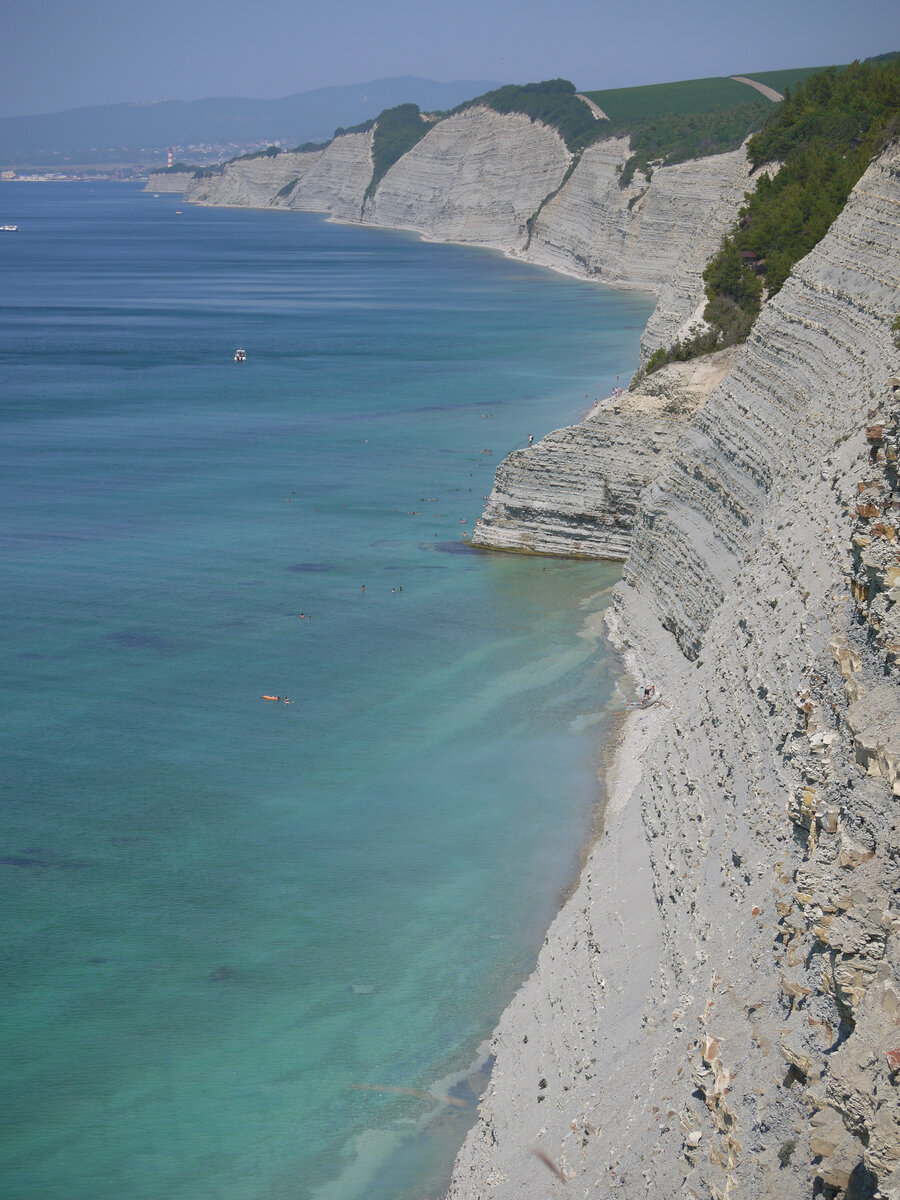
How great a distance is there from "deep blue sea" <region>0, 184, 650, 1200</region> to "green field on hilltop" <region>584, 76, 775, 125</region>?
100220 mm

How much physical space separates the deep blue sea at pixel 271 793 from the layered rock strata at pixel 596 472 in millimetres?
1092

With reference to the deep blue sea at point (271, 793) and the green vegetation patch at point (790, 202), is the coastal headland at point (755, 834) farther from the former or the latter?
the green vegetation patch at point (790, 202)

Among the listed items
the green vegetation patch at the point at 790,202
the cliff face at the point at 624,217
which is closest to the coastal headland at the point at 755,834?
the green vegetation patch at the point at 790,202

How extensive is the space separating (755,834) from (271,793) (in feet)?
44.6

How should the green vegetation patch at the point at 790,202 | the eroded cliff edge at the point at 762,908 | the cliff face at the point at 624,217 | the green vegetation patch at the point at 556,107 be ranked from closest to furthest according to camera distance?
the eroded cliff edge at the point at 762,908 < the green vegetation patch at the point at 790,202 < the cliff face at the point at 624,217 < the green vegetation patch at the point at 556,107

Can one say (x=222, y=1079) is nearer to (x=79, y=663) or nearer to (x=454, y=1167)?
(x=454, y=1167)

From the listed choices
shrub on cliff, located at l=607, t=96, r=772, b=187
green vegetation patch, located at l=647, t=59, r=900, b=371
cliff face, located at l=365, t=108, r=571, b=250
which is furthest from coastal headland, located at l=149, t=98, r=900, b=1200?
cliff face, located at l=365, t=108, r=571, b=250

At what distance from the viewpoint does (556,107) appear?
156875 millimetres

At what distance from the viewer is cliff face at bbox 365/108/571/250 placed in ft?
490

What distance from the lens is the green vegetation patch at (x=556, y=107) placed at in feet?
472

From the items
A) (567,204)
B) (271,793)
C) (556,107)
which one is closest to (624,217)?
(567,204)

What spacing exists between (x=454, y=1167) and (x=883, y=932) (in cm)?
850

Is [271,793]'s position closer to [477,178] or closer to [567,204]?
[567,204]

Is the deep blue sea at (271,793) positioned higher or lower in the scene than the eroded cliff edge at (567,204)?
lower
